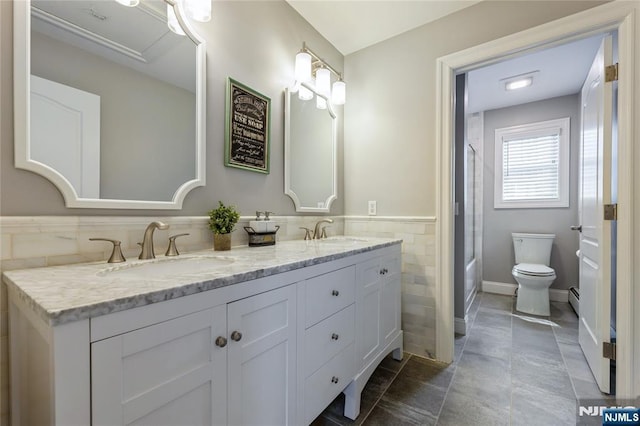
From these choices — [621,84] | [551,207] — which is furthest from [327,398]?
[551,207]

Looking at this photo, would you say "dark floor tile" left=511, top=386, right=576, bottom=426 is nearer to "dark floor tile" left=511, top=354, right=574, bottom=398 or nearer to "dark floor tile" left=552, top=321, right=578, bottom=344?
"dark floor tile" left=511, top=354, right=574, bottom=398

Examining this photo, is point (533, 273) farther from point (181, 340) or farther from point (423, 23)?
point (181, 340)

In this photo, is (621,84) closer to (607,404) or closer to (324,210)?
(607,404)

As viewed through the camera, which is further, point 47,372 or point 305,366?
point 305,366

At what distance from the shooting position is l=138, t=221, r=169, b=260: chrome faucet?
3.52 feet

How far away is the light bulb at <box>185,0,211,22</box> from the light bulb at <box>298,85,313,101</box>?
0.79 metres

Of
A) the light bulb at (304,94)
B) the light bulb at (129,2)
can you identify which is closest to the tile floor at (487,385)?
the light bulb at (304,94)

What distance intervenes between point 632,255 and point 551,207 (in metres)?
2.21

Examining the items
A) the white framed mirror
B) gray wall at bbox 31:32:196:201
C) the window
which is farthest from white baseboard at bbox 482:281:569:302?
gray wall at bbox 31:32:196:201

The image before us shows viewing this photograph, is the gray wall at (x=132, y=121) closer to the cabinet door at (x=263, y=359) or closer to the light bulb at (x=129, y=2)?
the light bulb at (x=129, y=2)

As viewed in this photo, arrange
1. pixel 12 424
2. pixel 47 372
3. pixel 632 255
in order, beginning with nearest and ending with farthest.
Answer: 1. pixel 47 372
2. pixel 12 424
3. pixel 632 255

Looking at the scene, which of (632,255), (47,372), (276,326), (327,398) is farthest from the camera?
(632,255)

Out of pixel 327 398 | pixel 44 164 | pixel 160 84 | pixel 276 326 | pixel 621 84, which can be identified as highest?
pixel 621 84

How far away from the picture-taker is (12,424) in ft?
2.70
